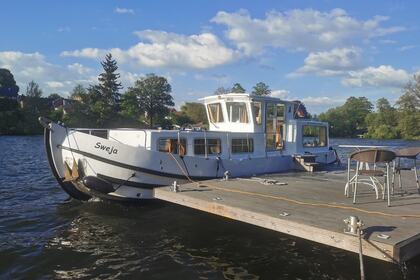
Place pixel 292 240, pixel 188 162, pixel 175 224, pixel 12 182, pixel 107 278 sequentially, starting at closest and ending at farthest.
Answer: pixel 107 278, pixel 292 240, pixel 175 224, pixel 188 162, pixel 12 182

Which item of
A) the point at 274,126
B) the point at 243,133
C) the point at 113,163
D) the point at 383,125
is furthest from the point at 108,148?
the point at 383,125

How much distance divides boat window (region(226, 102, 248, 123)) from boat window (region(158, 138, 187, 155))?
332cm

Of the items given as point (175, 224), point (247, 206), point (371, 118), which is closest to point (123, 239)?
point (175, 224)

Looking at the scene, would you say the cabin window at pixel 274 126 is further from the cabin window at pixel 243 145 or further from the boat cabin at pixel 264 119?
the cabin window at pixel 243 145

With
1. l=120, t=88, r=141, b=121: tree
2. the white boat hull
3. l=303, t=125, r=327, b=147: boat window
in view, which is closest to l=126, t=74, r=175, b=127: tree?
l=120, t=88, r=141, b=121: tree

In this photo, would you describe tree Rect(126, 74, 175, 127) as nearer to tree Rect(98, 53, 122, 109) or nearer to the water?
tree Rect(98, 53, 122, 109)

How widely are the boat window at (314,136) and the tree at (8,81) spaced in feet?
341

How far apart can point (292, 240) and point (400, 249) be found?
4.47m

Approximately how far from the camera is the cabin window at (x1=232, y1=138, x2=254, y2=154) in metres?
15.6

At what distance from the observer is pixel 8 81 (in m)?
112

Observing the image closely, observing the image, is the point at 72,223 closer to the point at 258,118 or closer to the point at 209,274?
the point at 209,274

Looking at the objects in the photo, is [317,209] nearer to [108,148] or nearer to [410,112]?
[108,148]

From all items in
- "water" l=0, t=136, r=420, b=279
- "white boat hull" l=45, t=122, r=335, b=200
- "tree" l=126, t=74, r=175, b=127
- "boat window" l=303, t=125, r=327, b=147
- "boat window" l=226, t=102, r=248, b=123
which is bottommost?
"water" l=0, t=136, r=420, b=279

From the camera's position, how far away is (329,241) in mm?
6973
